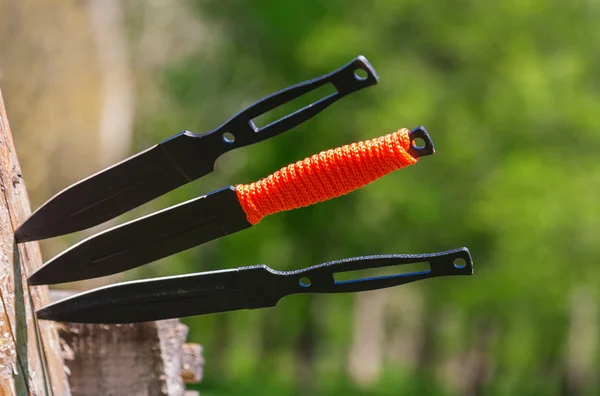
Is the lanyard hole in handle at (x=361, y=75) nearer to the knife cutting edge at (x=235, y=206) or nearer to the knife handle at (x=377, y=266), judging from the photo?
the knife cutting edge at (x=235, y=206)

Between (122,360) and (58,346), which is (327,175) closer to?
(58,346)

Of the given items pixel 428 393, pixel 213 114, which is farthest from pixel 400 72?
pixel 428 393

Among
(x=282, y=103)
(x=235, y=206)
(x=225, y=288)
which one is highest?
(x=282, y=103)

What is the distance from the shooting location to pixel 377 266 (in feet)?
3.06

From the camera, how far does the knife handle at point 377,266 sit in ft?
3.01

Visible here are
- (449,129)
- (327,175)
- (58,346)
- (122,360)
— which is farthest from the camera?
(449,129)

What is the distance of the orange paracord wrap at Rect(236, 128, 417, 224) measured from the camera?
0.91 metres

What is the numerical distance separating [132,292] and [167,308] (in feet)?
0.18

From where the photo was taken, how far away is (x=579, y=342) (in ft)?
29.6

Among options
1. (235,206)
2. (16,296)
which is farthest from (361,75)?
(16,296)

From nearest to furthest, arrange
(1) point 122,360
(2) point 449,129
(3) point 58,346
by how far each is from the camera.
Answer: (3) point 58,346 < (1) point 122,360 < (2) point 449,129

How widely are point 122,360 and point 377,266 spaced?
672mm

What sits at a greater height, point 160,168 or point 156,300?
point 160,168

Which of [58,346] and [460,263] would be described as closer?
[460,263]
